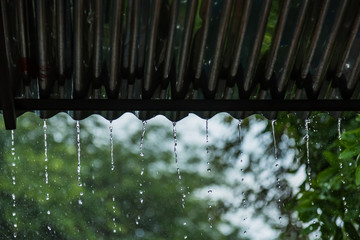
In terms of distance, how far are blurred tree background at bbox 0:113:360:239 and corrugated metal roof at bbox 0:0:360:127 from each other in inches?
162

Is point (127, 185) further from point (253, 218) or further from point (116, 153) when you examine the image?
point (253, 218)

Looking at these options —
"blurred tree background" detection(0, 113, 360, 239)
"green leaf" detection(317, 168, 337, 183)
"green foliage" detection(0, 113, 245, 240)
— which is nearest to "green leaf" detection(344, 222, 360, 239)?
"green leaf" detection(317, 168, 337, 183)

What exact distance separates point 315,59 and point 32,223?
18.5 ft

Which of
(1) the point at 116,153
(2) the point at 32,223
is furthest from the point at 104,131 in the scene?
(2) the point at 32,223

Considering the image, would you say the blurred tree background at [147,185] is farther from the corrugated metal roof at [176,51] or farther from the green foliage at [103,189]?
the corrugated metal roof at [176,51]

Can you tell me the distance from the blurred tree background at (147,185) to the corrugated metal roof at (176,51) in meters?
4.10

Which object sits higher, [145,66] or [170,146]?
[145,66]

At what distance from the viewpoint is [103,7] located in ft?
5.92

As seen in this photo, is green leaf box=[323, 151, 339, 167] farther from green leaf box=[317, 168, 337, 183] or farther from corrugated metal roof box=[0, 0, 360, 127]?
corrugated metal roof box=[0, 0, 360, 127]

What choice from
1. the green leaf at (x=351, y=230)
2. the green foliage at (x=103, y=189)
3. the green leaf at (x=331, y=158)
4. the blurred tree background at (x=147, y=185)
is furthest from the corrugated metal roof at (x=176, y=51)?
the green foliage at (x=103, y=189)

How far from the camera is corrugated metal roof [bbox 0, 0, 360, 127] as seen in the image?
1.82m

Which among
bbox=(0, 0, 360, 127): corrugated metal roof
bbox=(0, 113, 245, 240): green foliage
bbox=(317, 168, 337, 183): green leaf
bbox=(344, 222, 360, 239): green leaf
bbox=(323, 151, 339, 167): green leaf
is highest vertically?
bbox=(0, 0, 360, 127): corrugated metal roof

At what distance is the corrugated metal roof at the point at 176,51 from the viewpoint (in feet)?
5.97

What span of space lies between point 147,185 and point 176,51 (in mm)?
5395
